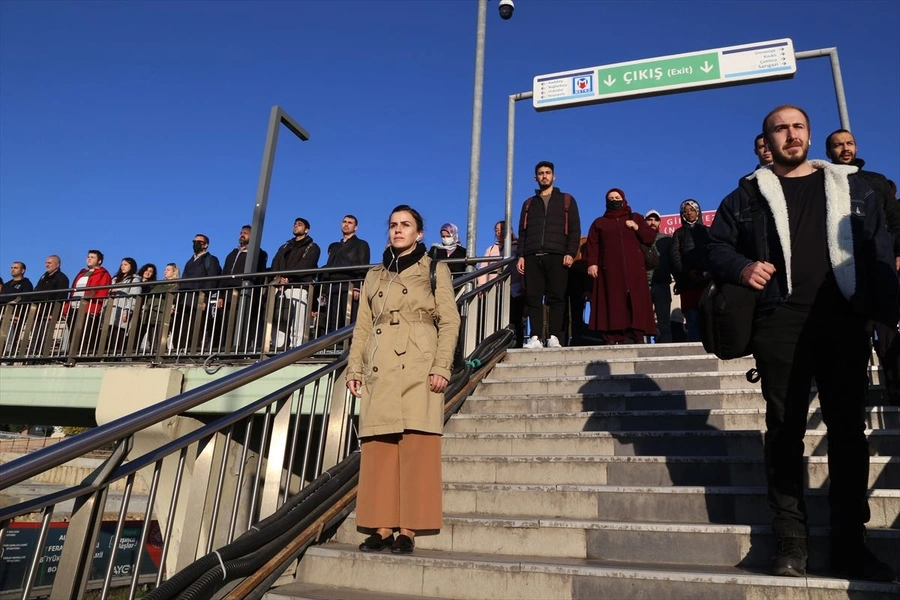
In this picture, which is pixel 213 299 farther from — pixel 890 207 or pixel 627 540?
pixel 890 207

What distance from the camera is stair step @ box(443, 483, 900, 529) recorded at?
3.20 metres

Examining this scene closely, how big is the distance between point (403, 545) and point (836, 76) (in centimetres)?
804

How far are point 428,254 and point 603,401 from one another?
2022 mm

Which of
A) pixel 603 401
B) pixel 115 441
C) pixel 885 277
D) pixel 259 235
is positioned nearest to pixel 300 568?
pixel 115 441

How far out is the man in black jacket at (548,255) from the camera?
7078 mm

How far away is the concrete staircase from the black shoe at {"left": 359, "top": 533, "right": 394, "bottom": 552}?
107mm

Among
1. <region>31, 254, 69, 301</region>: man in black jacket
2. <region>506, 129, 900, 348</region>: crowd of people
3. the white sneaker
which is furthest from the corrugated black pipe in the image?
<region>31, 254, 69, 301</region>: man in black jacket

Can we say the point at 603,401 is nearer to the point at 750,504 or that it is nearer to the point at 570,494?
the point at 570,494

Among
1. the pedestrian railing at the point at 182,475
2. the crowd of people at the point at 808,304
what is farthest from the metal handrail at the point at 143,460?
the crowd of people at the point at 808,304

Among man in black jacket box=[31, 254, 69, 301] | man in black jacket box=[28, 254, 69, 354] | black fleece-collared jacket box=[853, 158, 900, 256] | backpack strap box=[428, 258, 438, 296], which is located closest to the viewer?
backpack strap box=[428, 258, 438, 296]

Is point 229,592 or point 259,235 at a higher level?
point 259,235

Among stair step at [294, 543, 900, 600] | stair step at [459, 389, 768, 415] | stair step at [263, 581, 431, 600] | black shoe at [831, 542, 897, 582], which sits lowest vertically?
stair step at [263, 581, 431, 600]

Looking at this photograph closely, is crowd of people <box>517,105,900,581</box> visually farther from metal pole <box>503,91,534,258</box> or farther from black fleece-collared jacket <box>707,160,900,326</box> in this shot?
metal pole <box>503,91,534,258</box>

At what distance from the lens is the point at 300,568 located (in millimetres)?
3393
